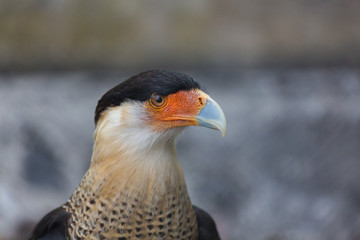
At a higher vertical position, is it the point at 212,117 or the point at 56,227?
the point at 212,117

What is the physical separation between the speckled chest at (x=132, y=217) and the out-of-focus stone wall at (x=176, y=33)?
293 centimetres

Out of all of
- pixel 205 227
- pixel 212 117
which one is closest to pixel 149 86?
pixel 212 117

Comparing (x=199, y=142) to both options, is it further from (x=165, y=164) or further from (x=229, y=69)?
(x=165, y=164)

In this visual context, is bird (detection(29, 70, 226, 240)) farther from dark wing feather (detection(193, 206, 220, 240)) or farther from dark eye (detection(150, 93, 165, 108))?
dark wing feather (detection(193, 206, 220, 240))

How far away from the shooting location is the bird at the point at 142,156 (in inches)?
66.7

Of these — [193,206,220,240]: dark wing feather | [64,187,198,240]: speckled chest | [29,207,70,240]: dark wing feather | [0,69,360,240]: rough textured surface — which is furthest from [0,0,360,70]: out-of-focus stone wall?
[64,187,198,240]: speckled chest

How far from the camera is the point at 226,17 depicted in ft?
14.7

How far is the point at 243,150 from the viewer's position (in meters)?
3.93

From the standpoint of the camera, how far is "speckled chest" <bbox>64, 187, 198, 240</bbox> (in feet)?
5.66

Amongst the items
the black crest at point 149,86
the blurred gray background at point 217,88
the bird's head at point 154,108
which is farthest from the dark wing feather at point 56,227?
the blurred gray background at point 217,88

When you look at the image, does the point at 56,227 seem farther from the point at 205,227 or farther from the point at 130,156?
the point at 205,227

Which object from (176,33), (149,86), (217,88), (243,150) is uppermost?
(176,33)

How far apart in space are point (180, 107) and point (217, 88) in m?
2.82

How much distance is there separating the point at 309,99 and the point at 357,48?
0.74 m
